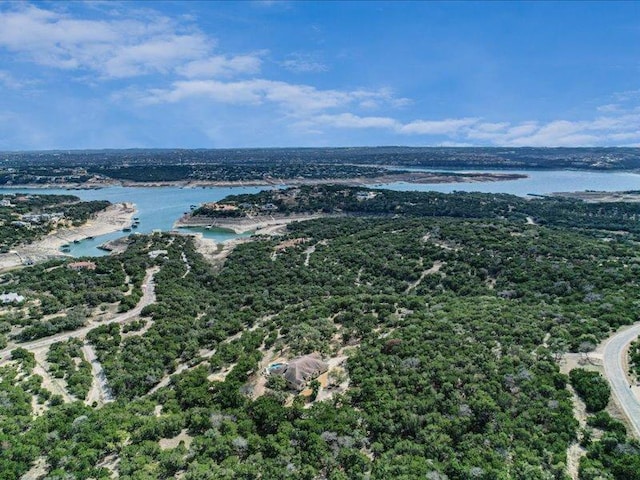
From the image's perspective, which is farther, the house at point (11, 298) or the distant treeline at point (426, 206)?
the distant treeline at point (426, 206)

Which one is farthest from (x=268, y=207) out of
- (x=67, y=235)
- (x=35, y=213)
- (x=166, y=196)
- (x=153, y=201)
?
(x=166, y=196)

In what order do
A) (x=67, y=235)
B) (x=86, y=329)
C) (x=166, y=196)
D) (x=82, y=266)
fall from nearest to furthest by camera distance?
(x=86, y=329)
(x=82, y=266)
(x=67, y=235)
(x=166, y=196)

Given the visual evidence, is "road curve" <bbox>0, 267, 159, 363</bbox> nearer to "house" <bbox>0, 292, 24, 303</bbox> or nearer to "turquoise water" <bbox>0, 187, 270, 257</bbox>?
"house" <bbox>0, 292, 24, 303</bbox>

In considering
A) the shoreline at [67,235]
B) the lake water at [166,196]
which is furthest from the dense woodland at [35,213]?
the lake water at [166,196]

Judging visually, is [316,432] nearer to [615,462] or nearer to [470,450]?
[470,450]

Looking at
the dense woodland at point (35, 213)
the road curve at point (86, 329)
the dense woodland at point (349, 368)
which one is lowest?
the road curve at point (86, 329)

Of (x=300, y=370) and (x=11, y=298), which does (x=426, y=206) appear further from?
(x=11, y=298)

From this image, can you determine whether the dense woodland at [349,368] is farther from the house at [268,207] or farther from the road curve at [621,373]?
the house at [268,207]
